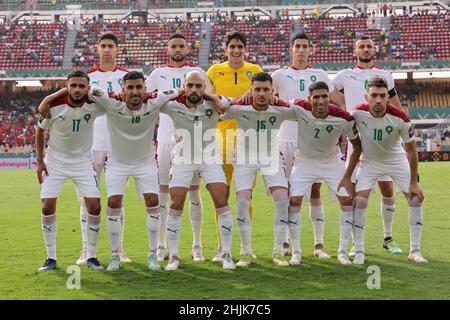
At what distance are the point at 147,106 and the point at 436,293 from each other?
3433mm

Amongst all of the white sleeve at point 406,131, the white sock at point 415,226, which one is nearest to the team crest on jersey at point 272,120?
the white sleeve at point 406,131

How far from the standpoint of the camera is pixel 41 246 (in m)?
8.94

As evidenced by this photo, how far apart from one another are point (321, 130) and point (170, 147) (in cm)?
180

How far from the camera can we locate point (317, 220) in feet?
26.3

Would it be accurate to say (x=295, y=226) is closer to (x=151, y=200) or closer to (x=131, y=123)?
(x=151, y=200)

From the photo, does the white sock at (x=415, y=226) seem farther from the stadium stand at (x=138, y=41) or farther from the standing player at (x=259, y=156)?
the stadium stand at (x=138, y=41)

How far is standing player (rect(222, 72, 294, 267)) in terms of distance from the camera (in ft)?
23.6

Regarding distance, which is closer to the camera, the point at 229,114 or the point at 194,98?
the point at 194,98

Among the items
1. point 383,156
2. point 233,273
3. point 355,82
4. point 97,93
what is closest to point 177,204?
point 233,273

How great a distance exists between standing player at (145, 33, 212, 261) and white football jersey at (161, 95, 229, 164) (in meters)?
0.45

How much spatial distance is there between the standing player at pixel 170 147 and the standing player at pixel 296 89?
3.27 ft

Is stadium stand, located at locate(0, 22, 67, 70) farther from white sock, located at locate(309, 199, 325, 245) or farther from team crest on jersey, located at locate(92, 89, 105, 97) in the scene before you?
team crest on jersey, located at locate(92, 89, 105, 97)

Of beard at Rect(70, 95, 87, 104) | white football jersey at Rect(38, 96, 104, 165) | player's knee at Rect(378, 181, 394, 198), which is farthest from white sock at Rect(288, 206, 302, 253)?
beard at Rect(70, 95, 87, 104)
